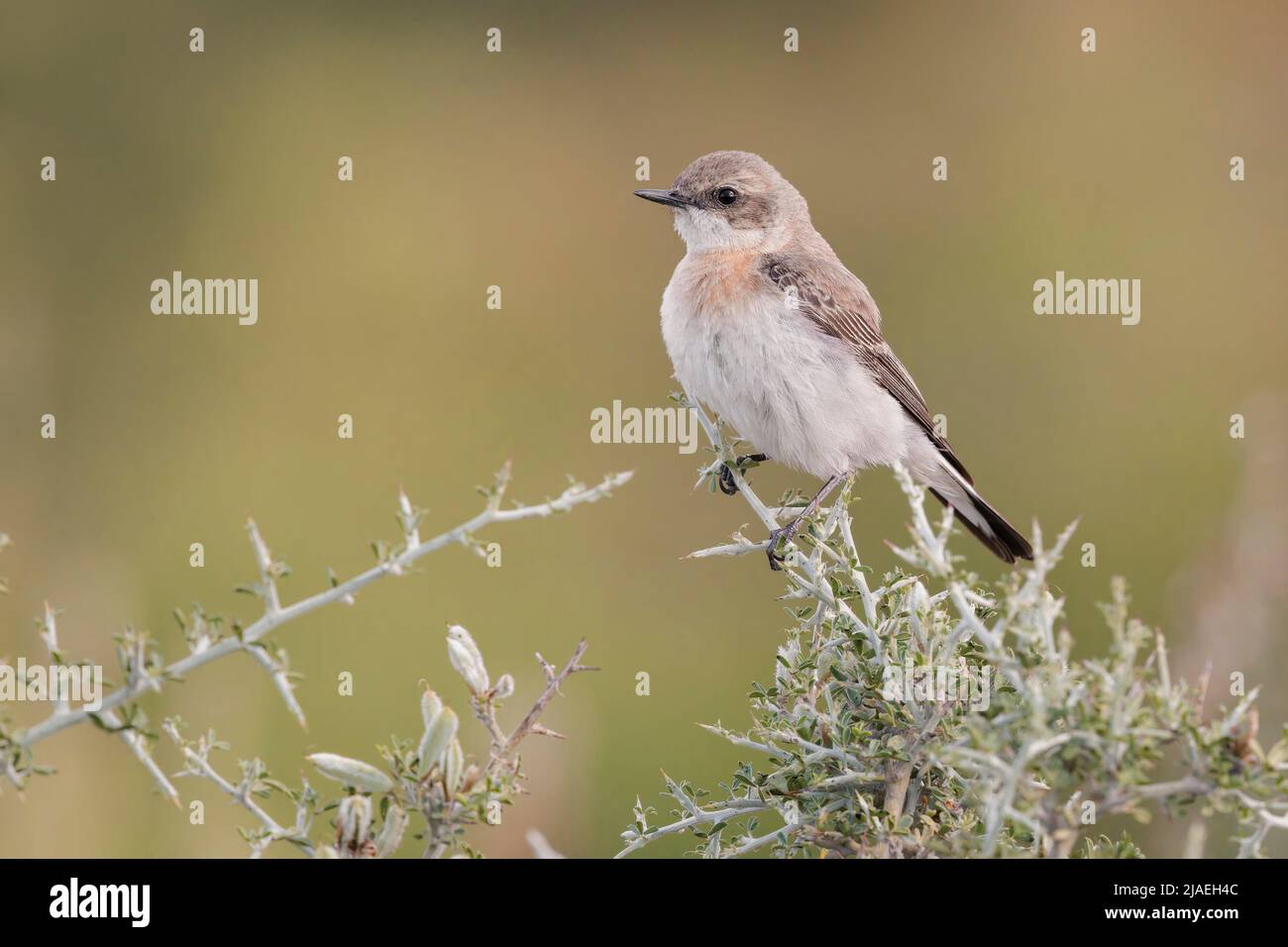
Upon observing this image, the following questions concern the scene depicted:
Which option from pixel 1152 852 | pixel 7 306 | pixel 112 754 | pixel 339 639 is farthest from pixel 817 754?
pixel 7 306

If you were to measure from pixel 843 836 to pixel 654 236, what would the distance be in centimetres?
515

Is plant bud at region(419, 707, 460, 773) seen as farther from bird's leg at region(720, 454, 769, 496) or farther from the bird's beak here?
the bird's beak

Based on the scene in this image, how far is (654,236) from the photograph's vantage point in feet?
21.3

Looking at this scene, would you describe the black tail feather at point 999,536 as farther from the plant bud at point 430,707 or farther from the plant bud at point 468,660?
the plant bud at point 430,707

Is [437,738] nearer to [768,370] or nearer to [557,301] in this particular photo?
[768,370]

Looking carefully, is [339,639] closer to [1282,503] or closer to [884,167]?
[1282,503]

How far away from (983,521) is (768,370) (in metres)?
0.93

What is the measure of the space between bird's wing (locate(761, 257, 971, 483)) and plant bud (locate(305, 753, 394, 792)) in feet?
9.68

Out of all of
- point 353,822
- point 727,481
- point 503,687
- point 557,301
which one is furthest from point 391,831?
point 557,301

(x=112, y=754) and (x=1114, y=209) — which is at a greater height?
(x=1114, y=209)

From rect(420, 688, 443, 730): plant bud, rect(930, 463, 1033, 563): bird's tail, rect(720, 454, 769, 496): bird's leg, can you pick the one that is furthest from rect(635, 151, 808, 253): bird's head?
rect(420, 688, 443, 730): plant bud

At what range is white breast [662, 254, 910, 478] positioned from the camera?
3.93 metres

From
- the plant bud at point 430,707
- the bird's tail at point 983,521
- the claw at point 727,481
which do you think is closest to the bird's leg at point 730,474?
the claw at point 727,481

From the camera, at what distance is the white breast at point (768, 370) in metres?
A: 3.93
